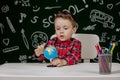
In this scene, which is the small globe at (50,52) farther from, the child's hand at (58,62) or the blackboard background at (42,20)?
the blackboard background at (42,20)

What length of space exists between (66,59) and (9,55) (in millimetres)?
1386

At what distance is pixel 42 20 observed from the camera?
2732 mm

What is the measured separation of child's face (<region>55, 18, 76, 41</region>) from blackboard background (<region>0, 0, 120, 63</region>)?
1.14 meters

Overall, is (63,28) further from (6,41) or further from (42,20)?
(6,41)

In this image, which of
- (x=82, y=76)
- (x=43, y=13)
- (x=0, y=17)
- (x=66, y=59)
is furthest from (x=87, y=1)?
(x=82, y=76)

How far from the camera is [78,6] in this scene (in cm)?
273

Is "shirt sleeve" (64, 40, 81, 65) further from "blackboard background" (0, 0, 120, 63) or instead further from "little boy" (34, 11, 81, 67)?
"blackboard background" (0, 0, 120, 63)

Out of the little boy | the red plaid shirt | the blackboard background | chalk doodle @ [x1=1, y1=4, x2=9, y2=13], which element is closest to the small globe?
the little boy

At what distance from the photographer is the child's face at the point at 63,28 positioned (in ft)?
5.08

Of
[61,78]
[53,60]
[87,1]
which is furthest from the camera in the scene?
[87,1]

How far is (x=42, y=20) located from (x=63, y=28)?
1.20 metres

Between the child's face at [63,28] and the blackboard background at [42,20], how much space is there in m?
1.14

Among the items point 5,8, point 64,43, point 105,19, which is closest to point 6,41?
point 5,8

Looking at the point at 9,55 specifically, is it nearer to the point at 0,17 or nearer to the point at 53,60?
the point at 0,17
